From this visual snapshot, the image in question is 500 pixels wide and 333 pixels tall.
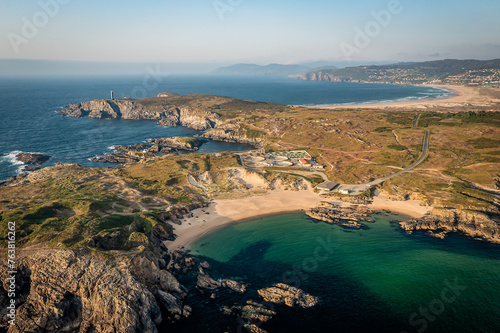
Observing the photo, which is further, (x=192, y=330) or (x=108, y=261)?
(x=108, y=261)

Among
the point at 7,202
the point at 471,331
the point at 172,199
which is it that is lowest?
the point at 471,331

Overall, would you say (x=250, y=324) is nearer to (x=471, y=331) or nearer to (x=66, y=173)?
(x=471, y=331)

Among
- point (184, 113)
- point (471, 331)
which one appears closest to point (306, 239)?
point (471, 331)

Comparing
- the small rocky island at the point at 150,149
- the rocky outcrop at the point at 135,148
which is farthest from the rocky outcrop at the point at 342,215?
the rocky outcrop at the point at 135,148

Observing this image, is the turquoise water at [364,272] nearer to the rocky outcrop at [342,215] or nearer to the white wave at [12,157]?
the rocky outcrop at [342,215]

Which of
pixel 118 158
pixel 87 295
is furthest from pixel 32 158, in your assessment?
pixel 87 295

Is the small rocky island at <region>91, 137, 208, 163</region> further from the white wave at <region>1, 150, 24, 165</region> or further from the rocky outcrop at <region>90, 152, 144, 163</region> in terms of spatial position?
the white wave at <region>1, 150, 24, 165</region>

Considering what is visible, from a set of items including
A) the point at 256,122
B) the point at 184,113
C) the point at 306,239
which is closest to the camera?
the point at 306,239

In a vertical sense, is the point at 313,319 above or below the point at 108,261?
below
